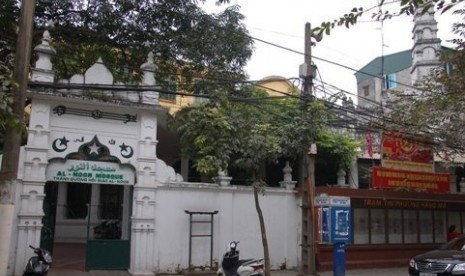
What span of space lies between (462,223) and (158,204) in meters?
11.9

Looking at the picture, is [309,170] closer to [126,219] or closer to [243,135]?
[243,135]

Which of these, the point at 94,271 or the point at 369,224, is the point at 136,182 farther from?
the point at 369,224

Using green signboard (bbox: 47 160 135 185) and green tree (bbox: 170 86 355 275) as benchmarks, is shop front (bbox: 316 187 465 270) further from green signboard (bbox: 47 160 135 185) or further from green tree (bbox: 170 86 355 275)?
green signboard (bbox: 47 160 135 185)

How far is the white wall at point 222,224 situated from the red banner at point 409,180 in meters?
2.88

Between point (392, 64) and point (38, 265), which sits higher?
point (392, 64)

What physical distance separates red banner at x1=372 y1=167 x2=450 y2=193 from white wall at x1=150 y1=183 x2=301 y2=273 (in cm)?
288

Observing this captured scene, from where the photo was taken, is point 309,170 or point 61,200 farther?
point 61,200

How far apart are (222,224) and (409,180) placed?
673cm

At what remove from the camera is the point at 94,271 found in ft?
40.7

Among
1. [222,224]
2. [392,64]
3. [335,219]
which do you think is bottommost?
[222,224]

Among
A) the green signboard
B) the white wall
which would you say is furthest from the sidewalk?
the green signboard

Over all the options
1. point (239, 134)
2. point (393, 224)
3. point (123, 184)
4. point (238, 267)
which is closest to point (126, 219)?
point (123, 184)

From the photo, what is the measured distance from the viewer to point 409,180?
16766mm

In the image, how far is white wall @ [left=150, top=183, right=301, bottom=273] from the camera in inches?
506
